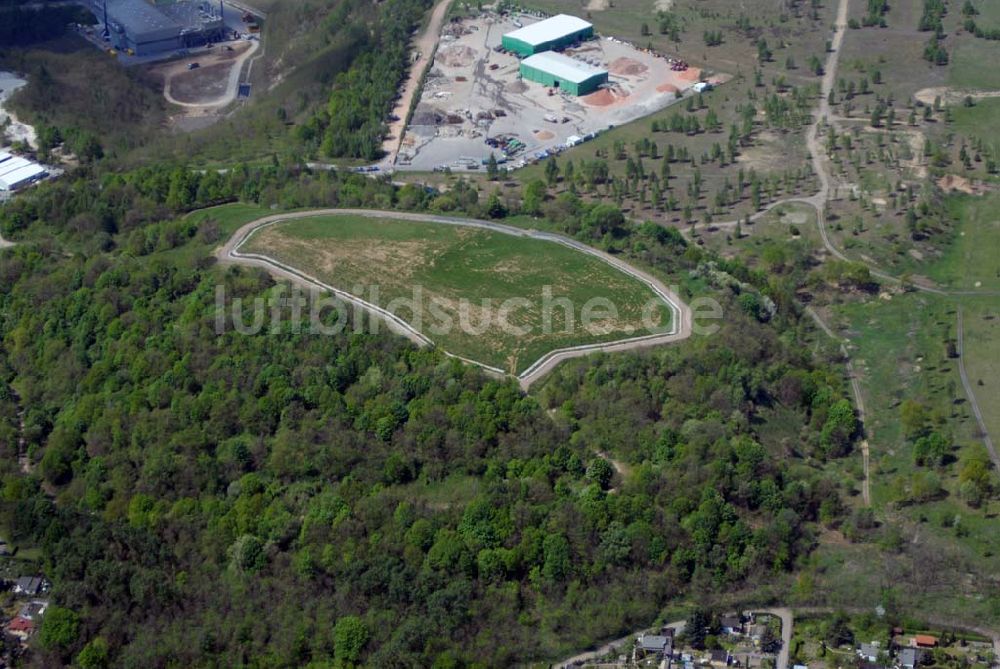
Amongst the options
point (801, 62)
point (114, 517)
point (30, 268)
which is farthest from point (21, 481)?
point (801, 62)

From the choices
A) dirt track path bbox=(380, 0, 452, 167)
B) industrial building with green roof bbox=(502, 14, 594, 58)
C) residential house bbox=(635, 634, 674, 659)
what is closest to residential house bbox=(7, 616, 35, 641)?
residential house bbox=(635, 634, 674, 659)

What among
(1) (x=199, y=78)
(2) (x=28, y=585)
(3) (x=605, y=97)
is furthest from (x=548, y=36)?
(2) (x=28, y=585)

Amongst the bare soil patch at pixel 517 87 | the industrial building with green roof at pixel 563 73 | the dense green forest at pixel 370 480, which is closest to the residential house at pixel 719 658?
the dense green forest at pixel 370 480

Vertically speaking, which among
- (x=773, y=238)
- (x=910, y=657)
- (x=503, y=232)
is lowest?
(x=773, y=238)

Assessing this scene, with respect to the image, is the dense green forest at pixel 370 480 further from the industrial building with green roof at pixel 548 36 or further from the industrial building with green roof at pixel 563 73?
the industrial building with green roof at pixel 548 36


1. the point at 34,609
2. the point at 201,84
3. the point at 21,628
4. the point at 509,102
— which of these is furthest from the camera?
the point at 201,84

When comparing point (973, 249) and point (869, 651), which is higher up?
point (869, 651)

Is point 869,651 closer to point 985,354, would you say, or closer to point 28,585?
point 985,354
